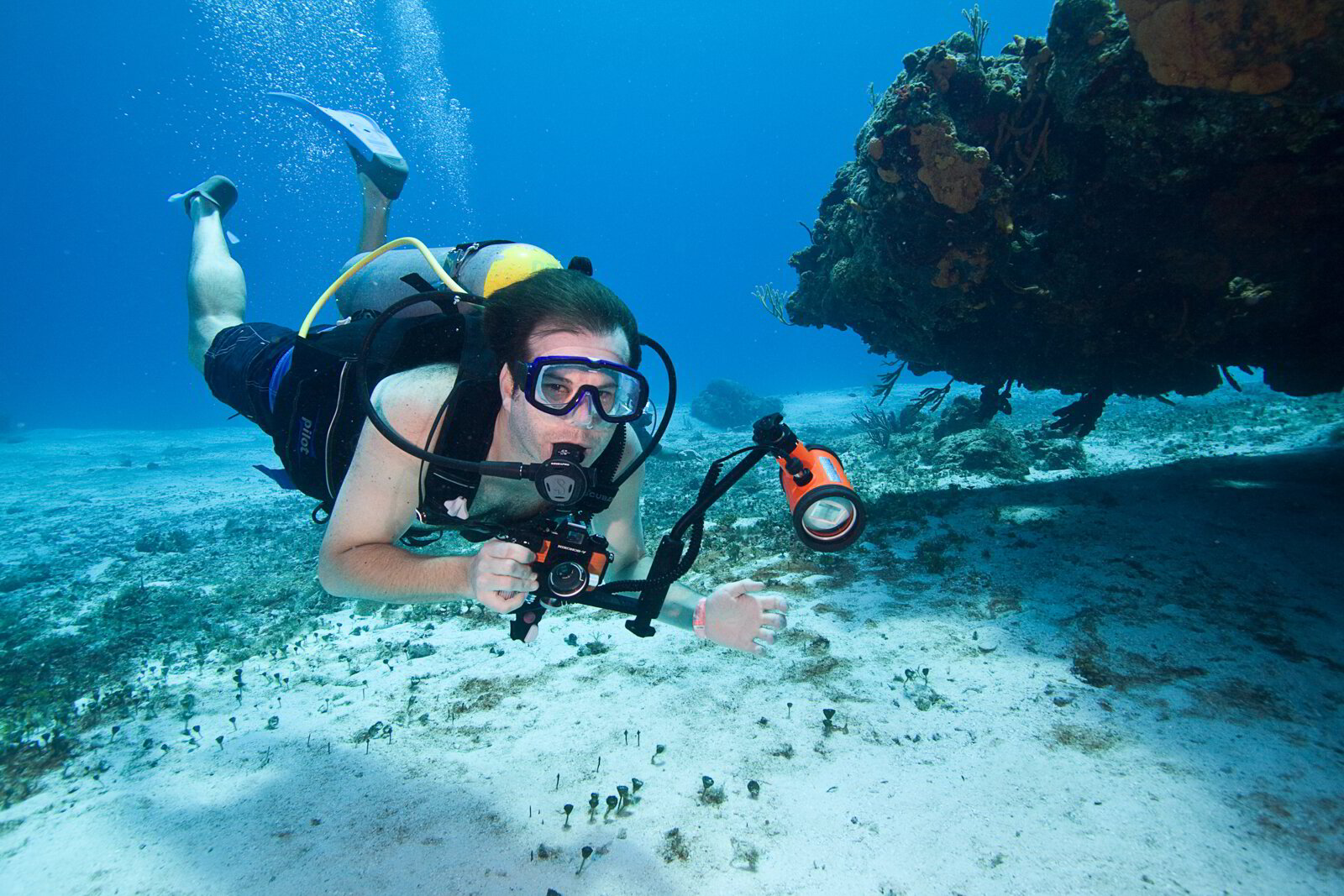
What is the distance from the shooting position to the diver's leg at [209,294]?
5.28 meters

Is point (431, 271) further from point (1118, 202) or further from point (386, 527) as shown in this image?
point (1118, 202)

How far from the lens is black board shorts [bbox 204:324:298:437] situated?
429 cm

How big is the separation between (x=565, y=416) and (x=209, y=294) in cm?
503

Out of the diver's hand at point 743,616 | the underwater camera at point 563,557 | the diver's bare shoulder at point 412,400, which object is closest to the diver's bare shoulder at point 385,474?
the diver's bare shoulder at point 412,400

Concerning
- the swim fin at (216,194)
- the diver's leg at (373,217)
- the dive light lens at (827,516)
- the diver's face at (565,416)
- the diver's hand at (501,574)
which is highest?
the swim fin at (216,194)

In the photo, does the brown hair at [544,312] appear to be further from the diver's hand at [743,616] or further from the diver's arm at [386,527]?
the diver's hand at [743,616]

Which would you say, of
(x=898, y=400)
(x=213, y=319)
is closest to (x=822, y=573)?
(x=213, y=319)

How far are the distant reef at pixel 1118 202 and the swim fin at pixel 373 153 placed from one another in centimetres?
588

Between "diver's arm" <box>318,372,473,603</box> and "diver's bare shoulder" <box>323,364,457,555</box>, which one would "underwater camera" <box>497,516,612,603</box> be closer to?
"diver's arm" <box>318,372,473,603</box>

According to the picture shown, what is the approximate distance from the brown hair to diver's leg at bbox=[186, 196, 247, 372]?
3917 mm

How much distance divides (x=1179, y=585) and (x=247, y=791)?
7196mm

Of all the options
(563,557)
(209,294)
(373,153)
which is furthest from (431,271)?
(373,153)

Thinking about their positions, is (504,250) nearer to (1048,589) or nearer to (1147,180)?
(1048,589)

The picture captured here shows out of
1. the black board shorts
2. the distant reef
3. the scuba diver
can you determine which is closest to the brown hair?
the scuba diver
